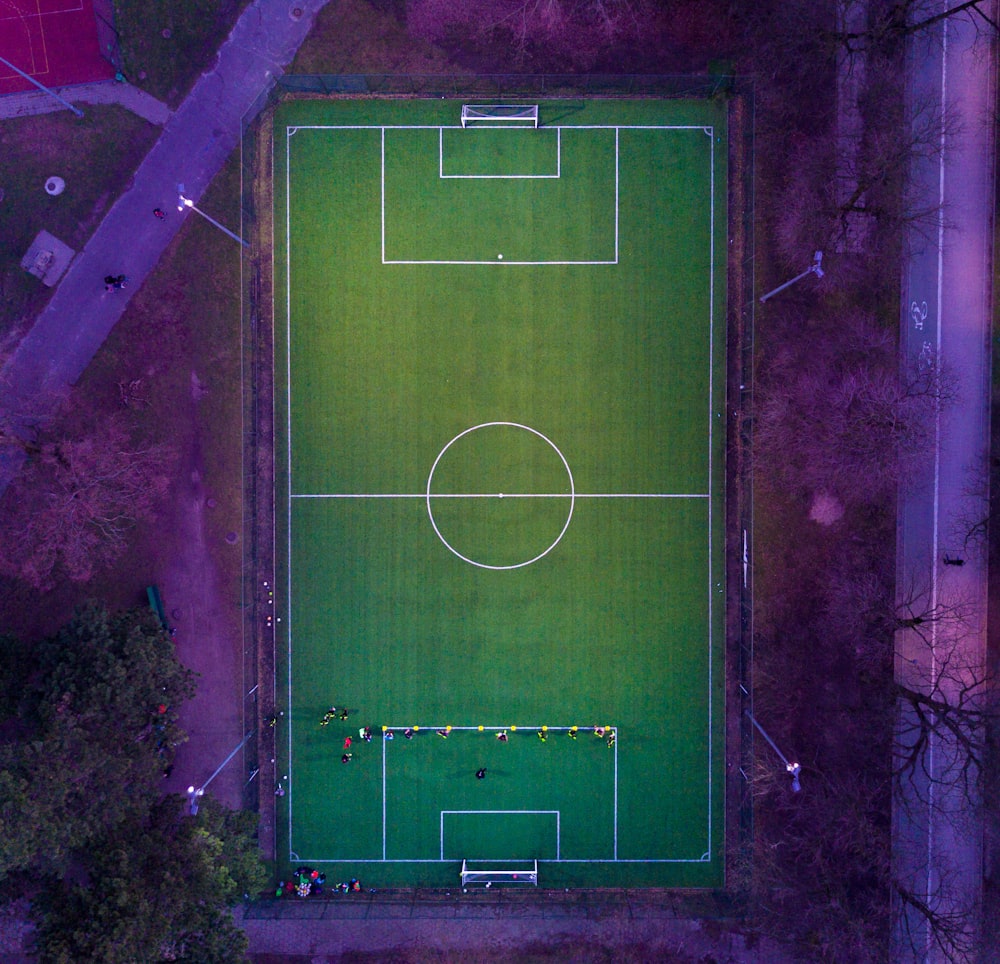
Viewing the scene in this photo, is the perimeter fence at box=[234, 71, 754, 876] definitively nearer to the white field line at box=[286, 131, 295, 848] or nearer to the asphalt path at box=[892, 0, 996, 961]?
the white field line at box=[286, 131, 295, 848]

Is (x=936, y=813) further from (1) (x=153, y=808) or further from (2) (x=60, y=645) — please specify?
(2) (x=60, y=645)

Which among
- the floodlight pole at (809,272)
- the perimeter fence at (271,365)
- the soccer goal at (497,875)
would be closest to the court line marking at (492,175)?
the perimeter fence at (271,365)

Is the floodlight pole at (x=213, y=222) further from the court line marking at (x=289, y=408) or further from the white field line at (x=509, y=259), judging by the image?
the white field line at (x=509, y=259)

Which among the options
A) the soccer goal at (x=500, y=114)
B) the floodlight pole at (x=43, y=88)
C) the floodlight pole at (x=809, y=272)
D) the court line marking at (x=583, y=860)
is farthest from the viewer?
the court line marking at (x=583, y=860)

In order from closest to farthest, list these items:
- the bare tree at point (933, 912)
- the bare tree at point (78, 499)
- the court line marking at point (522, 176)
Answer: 1. the bare tree at point (78, 499)
2. the bare tree at point (933, 912)
3. the court line marking at point (522, 176)

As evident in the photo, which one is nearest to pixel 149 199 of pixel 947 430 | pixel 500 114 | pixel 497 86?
pixel 500 114

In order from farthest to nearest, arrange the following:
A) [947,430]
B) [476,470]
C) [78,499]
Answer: [476,470]
[947,430]
[78,499]

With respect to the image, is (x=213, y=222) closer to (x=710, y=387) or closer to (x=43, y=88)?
(x=43, y=88)
